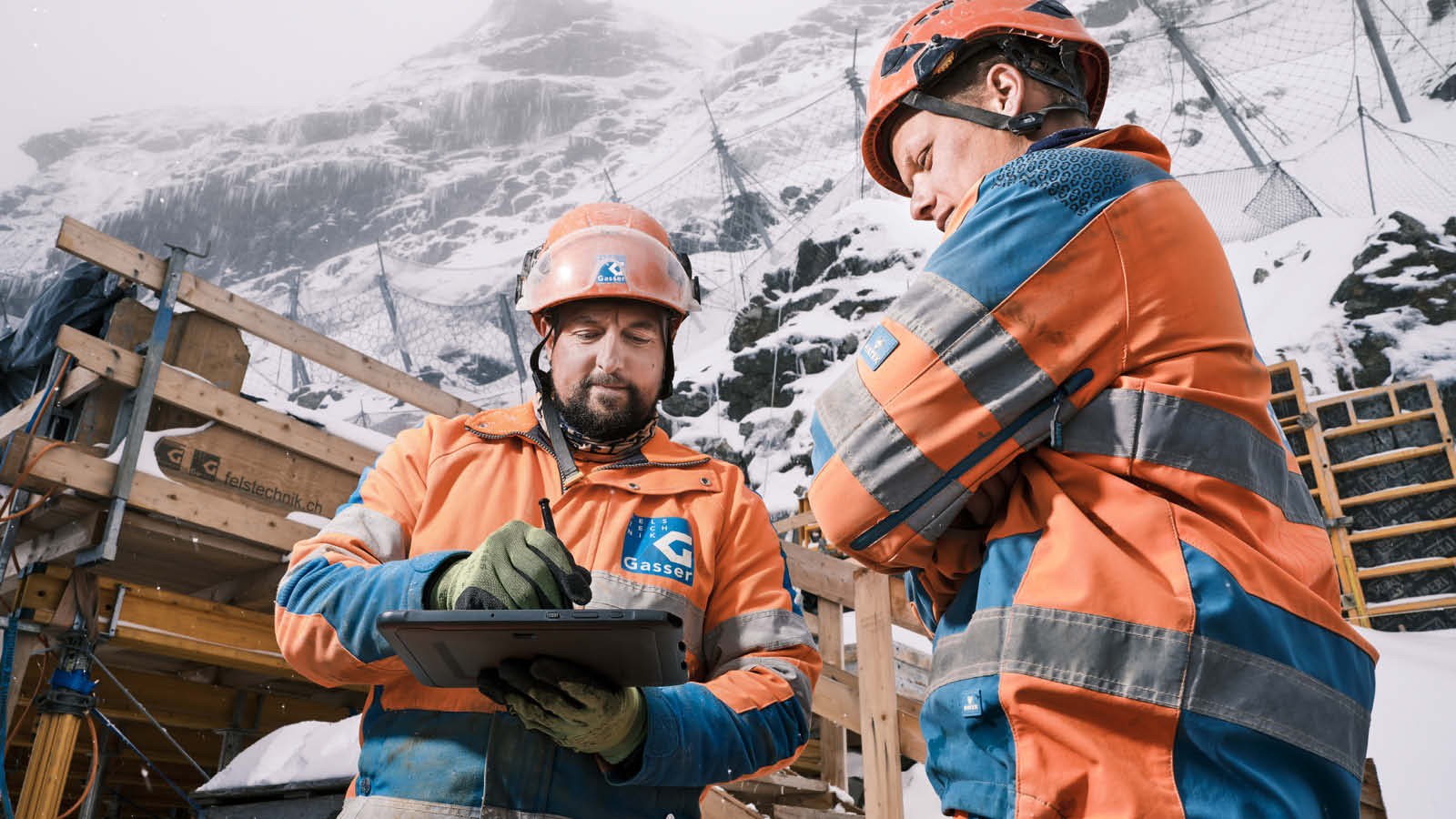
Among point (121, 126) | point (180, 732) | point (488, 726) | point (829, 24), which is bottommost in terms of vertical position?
point (180, 732)

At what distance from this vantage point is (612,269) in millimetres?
2295

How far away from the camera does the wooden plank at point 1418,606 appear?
1129cm

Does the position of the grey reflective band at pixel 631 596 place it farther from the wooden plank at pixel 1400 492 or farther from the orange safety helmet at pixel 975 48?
the wooden plank at pixel 1400 492

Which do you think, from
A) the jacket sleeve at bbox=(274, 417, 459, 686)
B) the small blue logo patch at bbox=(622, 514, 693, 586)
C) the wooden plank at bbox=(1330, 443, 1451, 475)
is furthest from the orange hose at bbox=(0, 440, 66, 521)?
the wooden plank at bbox=(1330, 443, 1451, 475)

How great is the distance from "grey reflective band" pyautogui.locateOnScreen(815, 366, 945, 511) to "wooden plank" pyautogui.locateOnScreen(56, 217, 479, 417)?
16.3 ft

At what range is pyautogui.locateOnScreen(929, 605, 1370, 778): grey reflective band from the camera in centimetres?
103

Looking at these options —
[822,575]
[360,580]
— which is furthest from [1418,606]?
[360,580]

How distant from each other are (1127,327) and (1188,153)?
3644cm

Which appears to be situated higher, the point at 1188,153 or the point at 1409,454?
the point at 1188,153

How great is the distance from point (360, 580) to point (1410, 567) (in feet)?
44.5

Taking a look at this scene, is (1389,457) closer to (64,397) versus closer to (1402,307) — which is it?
(1402,307)

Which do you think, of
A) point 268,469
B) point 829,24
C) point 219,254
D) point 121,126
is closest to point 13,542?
point 268,469

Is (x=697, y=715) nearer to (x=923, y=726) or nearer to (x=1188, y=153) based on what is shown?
(x=923, y=726)

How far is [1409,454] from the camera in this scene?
12117 millimetres
